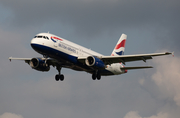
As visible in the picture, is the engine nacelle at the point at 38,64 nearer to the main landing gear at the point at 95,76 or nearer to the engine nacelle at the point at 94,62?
the engine nacelle at the point at 94,62

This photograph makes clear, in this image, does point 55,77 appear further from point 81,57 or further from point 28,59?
point 81,57

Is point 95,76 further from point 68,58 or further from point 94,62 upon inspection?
point 68,58

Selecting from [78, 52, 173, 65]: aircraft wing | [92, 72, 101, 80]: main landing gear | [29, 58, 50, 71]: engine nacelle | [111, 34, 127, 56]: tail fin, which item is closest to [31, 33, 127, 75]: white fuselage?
[78, 52, 173, 65]: aircraft wing

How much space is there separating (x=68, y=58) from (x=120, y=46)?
20.8 m

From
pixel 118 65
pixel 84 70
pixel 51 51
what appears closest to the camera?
pixel 51 51

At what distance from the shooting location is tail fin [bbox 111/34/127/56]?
7012 centimetres

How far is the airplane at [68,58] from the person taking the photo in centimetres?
5169

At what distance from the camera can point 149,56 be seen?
53031 mm

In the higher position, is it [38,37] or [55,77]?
[38,37]

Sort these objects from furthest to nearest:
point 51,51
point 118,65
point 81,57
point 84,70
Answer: point 118,65 → point 84,70 → point 81,57 → point 51,51

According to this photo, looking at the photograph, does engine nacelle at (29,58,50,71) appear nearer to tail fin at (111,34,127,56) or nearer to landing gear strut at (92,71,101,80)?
landing gear strut at (92,71,101,80)

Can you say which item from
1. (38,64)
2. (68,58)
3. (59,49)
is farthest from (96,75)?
(59,49)

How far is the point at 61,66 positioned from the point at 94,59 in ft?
24.8

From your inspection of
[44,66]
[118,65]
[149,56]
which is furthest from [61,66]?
[149,56]
